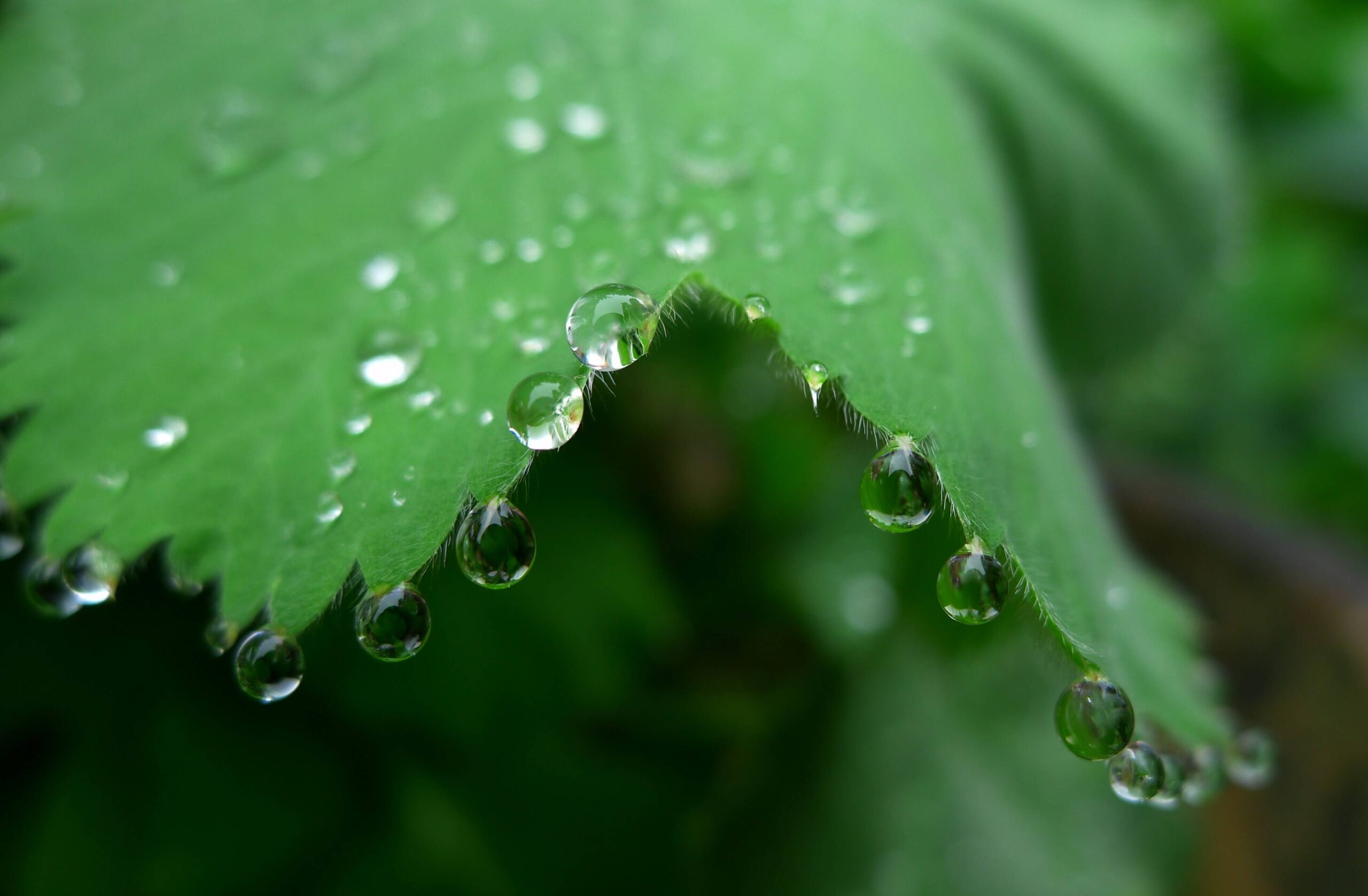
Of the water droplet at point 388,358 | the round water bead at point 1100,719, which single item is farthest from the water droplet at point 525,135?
Answer: the round water bead at point 1100,719

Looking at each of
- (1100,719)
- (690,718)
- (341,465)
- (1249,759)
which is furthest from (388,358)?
(690,718)

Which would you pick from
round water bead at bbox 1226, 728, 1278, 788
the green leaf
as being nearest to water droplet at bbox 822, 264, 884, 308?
the green leaf

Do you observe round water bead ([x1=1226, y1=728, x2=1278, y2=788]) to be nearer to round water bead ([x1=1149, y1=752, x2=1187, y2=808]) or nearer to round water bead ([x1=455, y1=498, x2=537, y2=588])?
round water bead ([x1=1149, y1=752, x2=1187, y2=808])

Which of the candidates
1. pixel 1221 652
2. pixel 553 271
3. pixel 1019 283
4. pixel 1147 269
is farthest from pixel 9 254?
pixel 1221 652

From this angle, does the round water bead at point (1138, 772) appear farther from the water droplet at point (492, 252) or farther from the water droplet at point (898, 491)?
the water droplet at point (492, 252)

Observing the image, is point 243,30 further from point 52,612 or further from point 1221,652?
point 1221,652

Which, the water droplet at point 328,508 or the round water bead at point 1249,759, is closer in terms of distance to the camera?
the water droplet at point 328,508
